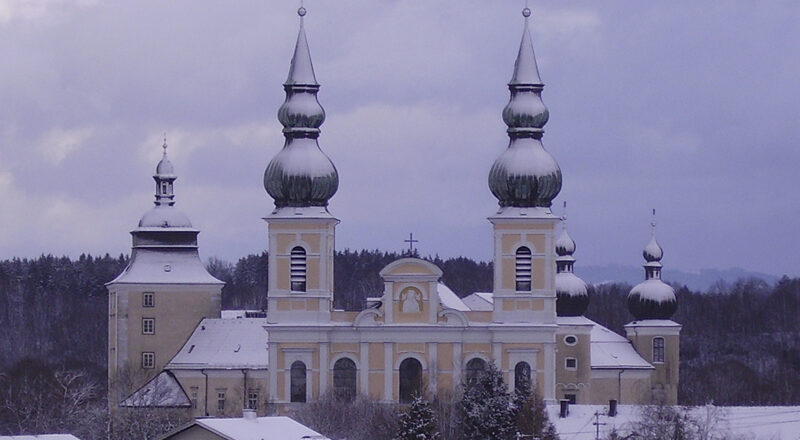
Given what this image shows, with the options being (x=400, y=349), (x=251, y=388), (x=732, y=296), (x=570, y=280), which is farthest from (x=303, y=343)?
(x=732, y=296)

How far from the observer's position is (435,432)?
56.6 meters

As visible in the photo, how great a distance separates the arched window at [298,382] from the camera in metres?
69.8

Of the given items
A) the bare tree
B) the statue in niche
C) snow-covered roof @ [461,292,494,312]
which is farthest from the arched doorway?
the bare tree

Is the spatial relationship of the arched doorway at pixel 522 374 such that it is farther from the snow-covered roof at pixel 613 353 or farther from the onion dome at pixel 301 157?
the snow-covered roof at pixel 613 353

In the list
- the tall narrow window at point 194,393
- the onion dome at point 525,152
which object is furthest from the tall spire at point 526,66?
the tall narrow window at point 194,393

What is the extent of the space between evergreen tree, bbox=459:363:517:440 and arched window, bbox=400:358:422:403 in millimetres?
8133

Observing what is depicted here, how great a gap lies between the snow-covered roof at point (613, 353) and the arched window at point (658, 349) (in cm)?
77

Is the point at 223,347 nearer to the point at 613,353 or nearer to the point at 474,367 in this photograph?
the point at 474,367

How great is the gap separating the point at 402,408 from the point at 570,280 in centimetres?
1621

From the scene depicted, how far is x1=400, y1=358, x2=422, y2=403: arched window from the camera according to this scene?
6981 centimetres

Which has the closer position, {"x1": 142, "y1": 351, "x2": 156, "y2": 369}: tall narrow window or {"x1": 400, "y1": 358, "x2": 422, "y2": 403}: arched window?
{"x1": 400, "y1": 358, "x2": 422, "y2": 403}: arched window

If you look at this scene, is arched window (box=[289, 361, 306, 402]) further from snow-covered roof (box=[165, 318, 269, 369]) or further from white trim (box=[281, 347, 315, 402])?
snow-covered roof (box=[165, 318, 269, 369])

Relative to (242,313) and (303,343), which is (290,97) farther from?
(242,313)

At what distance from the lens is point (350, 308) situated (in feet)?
375
